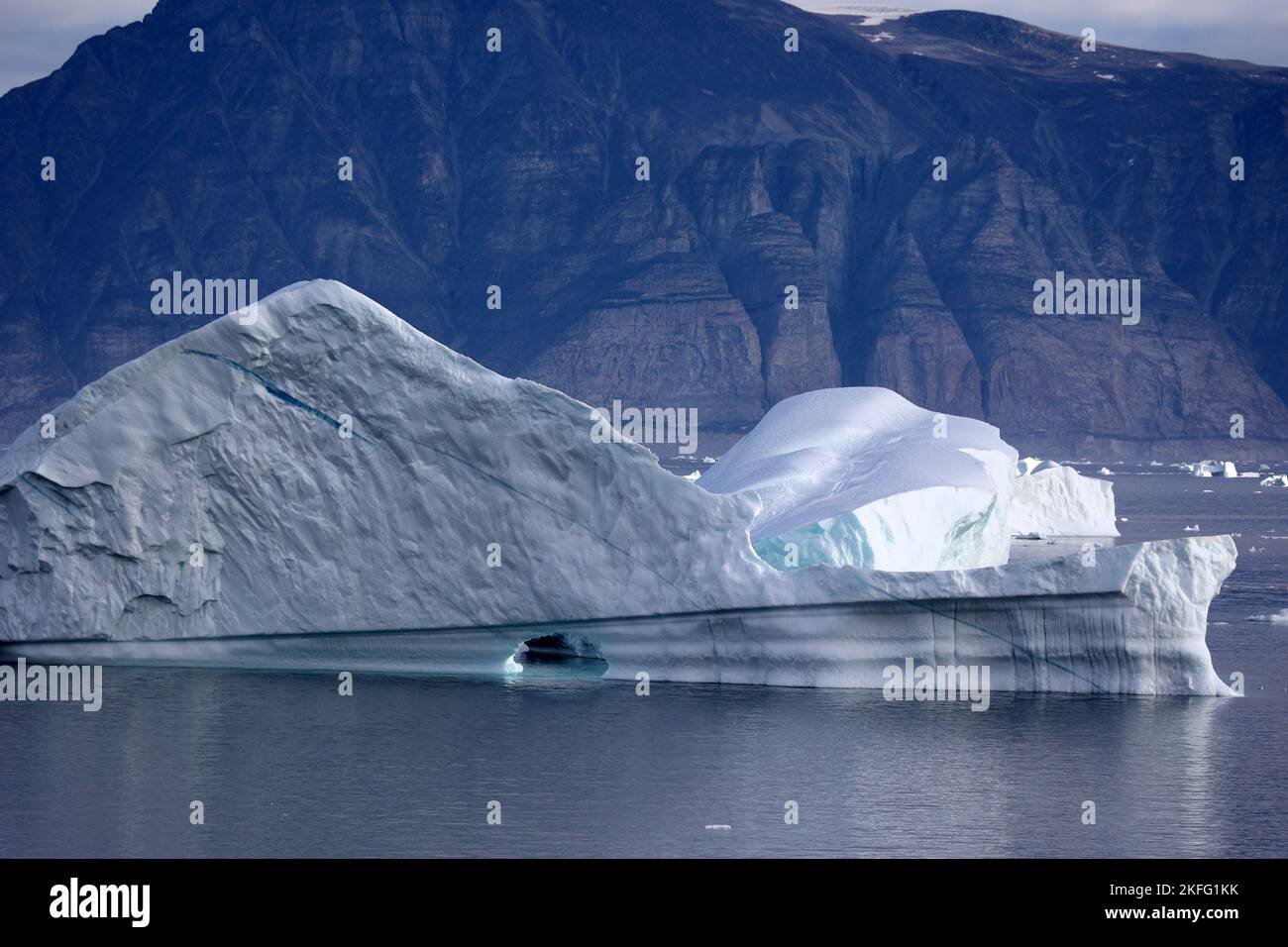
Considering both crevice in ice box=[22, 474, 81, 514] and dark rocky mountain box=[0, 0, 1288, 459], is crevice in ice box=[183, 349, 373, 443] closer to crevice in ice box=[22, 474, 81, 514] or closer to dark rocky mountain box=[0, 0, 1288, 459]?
crevice in ice box=[22, 474, 81, 514]

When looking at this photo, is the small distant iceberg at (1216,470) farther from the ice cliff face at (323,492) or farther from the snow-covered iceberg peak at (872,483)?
the ice cliff face at (323,492)

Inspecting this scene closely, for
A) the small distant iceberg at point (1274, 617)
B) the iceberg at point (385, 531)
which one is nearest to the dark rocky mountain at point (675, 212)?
the small distant iceberg at point (1274, 617)

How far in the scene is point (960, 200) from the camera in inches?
6585

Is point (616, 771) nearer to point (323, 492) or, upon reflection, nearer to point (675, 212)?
point (323, 492)

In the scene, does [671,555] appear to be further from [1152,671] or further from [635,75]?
[635,75]

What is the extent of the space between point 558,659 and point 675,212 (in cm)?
14498

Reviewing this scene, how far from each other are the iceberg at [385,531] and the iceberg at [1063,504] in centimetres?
2480

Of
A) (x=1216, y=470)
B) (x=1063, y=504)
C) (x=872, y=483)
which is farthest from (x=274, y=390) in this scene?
(x=1216, y=470)

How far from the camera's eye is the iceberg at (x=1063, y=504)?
43469 millimetres

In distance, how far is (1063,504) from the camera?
1784 inches

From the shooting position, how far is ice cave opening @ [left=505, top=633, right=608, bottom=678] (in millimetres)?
20547
